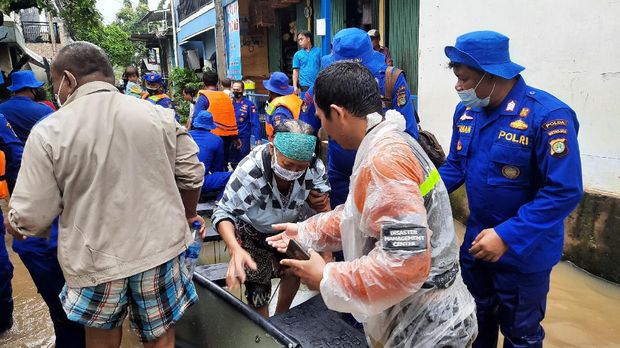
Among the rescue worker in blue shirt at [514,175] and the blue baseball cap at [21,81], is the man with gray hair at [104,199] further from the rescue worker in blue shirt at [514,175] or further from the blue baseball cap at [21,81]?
the blue baseball cap at [21,81]

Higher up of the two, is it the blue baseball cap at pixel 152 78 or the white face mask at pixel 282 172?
the blue baseball cap at pixel 152 78

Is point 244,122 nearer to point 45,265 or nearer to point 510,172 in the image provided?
point 45,265

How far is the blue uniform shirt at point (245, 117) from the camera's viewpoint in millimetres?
6062

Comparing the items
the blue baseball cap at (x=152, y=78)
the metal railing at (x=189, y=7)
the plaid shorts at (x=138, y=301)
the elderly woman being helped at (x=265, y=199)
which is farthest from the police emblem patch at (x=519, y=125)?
the metal railing at (x=189, y=7)

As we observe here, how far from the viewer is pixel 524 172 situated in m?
1.90

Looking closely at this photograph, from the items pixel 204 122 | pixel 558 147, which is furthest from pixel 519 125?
pixel 204 122

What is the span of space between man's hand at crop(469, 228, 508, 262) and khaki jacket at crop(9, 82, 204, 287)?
4.33 ft

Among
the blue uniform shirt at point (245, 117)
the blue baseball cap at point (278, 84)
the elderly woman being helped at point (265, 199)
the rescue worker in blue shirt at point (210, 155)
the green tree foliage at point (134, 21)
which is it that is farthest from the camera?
the green tree foliage at point (134, 21)

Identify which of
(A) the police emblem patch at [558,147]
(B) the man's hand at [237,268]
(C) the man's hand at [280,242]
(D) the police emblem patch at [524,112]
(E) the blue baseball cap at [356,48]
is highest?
(E) the blue baseball cap at [356,48]

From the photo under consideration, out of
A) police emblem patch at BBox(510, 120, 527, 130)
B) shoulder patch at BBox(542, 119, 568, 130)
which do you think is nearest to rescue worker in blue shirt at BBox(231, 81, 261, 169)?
police emblem patch at BBox(510, 120, 527, 130)

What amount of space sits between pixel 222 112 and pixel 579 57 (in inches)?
156

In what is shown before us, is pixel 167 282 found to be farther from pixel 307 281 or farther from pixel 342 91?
pixel 342 91

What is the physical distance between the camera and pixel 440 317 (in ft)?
4.68

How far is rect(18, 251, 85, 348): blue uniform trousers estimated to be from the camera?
231 cm
